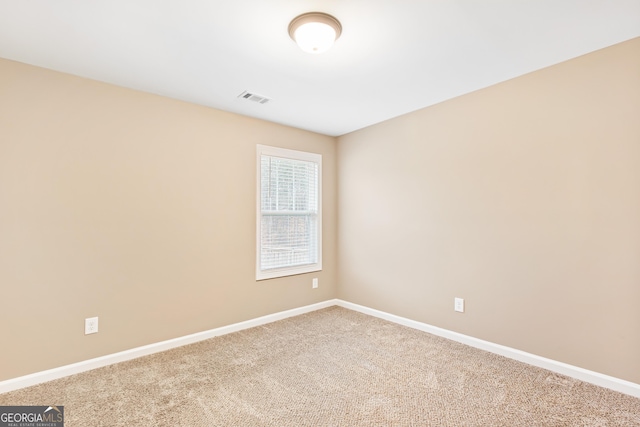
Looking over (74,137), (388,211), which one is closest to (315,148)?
(388,211)

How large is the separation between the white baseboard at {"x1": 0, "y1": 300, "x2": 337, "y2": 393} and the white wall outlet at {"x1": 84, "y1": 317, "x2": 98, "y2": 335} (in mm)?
225

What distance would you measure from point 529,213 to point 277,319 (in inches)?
111

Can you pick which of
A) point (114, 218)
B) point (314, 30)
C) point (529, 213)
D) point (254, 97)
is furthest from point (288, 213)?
point (529, 213)

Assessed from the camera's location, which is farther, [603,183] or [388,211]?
[388,211]

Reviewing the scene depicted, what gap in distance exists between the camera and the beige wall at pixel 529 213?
2.09 m

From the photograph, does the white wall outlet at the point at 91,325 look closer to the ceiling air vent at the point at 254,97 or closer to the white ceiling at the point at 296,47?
the white ceiling at the point at 296,47

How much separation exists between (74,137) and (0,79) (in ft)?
1.78

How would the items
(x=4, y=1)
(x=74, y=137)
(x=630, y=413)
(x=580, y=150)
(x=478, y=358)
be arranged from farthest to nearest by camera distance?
1. (x=478, y=358)
2. (x=74, y=137)
3. (x=580, y=150)
4. (x=630, y=413)
5. (x=4, y=1)

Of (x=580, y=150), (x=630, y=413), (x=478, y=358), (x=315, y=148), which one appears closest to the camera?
(x=630, y=413)

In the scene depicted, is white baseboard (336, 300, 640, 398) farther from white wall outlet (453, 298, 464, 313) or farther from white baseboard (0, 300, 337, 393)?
white baseboard (0, 300, 337, 393)

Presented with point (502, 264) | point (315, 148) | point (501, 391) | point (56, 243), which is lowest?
point (501, 391)

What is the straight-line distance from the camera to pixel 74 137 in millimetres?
2428

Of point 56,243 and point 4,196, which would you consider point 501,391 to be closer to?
point 56,243

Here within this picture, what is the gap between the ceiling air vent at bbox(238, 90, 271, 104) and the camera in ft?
9.29
